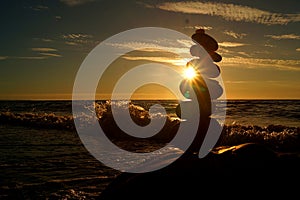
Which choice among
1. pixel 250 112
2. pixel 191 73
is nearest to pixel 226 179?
pixel 191 73

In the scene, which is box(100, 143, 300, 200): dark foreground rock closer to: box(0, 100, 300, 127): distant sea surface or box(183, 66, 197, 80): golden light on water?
box(183, 66, 197, 80): golden light on water

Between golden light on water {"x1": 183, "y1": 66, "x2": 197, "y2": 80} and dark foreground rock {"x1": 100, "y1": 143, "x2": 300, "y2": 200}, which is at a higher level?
golden light on water {"x1": 183, "y1": 66, "x2": 197, "y2": 80}

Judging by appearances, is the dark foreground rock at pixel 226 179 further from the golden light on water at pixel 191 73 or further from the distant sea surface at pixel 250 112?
the distant sea surface at pixel 250 112

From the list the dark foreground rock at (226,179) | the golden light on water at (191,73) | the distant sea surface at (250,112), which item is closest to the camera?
the dark foreground rock at (226,179)

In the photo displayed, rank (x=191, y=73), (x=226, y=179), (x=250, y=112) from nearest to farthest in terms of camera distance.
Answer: (x=226, y=179) < (x=191, y=73) < (x=250, y=112)

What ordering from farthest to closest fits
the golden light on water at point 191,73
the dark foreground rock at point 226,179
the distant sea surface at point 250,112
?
the distant sea surface at point 250,112
the golden light on water at point 191,73
the dark foreground rock at point 226,179

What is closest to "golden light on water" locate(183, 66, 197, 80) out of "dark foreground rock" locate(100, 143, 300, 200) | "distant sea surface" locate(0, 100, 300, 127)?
"dark foreground rock" locate(100, 143, 300, 200)

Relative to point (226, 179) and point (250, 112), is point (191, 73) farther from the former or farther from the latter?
point (250, 112)

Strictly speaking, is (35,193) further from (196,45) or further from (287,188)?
(196,45)

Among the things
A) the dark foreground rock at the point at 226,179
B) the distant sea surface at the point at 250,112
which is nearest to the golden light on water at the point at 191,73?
the dark foreground rock at the point at 226,179

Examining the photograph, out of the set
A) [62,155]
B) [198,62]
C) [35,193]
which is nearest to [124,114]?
[62,155]

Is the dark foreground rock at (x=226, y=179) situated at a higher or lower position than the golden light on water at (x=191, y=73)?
lower

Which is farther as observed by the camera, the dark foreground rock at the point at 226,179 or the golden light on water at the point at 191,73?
the golden light on water at the point at 191,73

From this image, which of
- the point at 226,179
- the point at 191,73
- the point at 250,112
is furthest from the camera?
the point at 250,112
